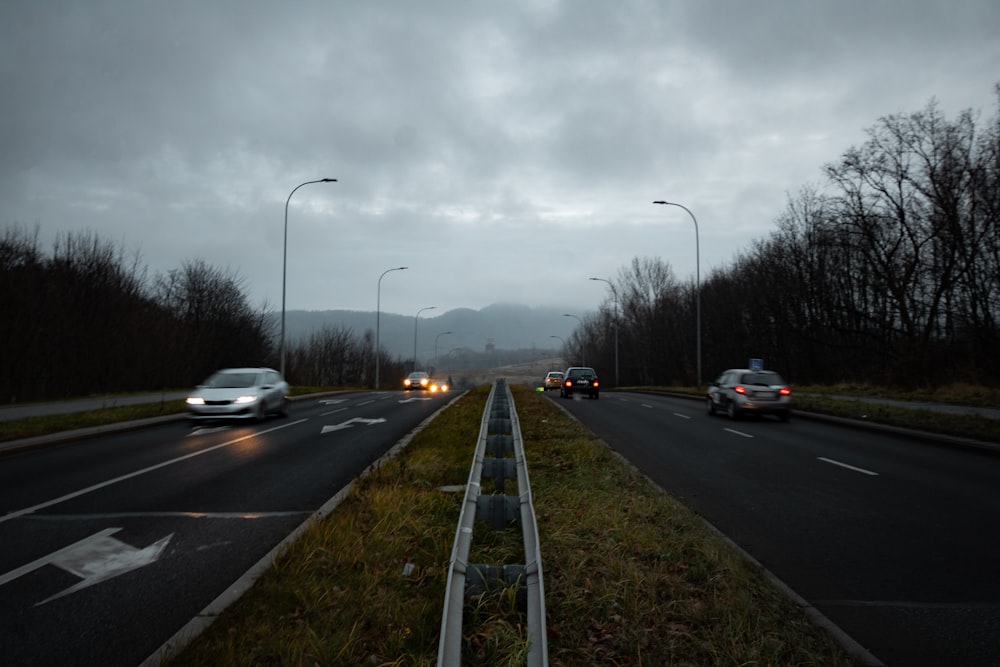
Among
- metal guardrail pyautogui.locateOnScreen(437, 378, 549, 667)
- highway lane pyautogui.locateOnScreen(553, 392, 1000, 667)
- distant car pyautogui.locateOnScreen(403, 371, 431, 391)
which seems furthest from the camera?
distant car pyautogui.locateOnScreen(403, 371, 431, 391)

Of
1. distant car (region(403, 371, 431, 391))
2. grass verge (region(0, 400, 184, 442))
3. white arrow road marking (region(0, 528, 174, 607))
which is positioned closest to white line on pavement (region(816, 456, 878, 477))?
white arrow road marking (region(0, 528, 174, 607))

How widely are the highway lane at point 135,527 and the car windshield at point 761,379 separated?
1203cm

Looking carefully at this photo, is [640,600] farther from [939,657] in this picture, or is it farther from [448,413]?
[448,413]

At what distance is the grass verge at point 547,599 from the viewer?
3535mm

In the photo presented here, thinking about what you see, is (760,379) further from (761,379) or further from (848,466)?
(848,466)

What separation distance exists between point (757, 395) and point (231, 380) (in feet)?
52.2

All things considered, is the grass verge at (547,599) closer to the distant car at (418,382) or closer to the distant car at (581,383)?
the distant car at (581,383)

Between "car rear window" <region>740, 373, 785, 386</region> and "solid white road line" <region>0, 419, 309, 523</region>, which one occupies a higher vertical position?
"car rear window" <region>740, 373, 785, 386</region>

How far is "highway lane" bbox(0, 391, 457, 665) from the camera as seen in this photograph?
4074mm

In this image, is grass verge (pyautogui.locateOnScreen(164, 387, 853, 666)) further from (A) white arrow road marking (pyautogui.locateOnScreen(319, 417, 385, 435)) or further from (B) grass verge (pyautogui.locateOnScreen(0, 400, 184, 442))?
(B) grass verge (pyautogui.locateOnScreen(0, 400, 184, 442))

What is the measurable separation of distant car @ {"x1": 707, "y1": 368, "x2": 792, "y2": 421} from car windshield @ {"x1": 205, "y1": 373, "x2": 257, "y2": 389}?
580 inches

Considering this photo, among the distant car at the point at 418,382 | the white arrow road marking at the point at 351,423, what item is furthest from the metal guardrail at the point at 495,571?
the distant car at the point at 418,382

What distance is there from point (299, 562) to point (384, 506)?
1677 mm

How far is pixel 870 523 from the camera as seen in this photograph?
6.96 meters
